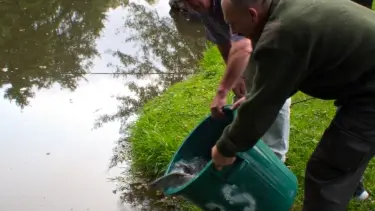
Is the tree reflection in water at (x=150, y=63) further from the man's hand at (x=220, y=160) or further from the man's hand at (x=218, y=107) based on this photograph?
the man's hand at (x=220, y=160)

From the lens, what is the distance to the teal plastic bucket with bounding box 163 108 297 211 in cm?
234

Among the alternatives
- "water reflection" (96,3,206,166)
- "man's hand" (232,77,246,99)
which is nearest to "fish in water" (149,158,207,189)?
"man's hand" (232,77,246,99)

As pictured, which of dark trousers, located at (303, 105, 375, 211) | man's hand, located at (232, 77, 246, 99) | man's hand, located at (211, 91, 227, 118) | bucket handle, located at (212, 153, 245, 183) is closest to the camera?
dark trousers, located at (303, 105, 375, 211)

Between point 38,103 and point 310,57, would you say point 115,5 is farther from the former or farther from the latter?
point 310,57

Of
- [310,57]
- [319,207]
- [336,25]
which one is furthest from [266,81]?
[319,207]

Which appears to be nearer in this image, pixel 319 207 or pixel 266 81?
pixel 266 81

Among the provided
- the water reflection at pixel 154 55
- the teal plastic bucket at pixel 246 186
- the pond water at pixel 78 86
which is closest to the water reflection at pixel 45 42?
the pond water at pixel 78 86

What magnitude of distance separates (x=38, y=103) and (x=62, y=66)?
3.28ft

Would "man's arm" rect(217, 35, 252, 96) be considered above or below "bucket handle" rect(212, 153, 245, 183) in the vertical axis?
above

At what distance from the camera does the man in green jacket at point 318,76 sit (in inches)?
78.8

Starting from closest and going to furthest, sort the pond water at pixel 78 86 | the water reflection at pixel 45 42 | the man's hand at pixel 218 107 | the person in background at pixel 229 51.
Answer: the man's hand at pixel 218 107
the person in background at pixel 229 51
the pond water at pixel 78 86
the water reflection at pixel 45 42

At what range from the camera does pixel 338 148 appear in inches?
87.6

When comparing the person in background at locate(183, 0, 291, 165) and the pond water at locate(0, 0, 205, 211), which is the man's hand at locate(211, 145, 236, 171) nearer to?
the person in background at locate(183, 0, 291, 165)

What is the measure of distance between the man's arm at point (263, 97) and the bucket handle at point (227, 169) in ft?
0.31
